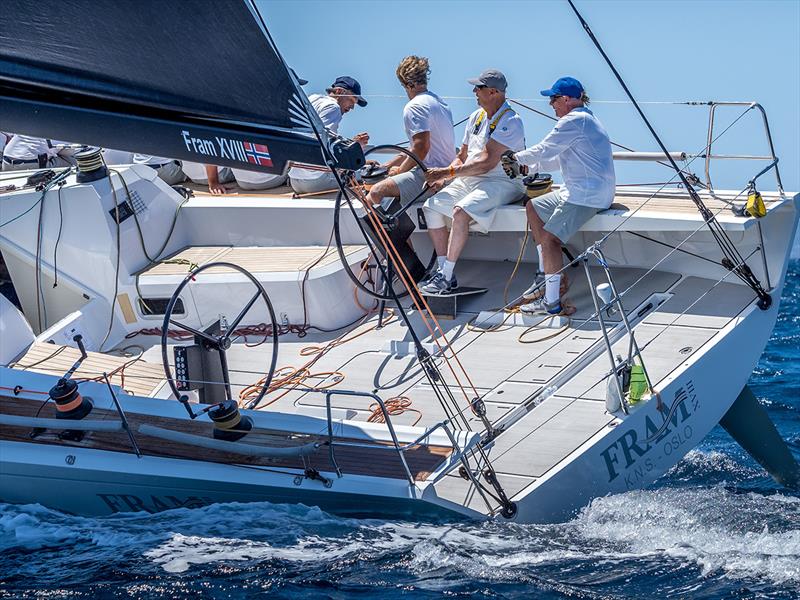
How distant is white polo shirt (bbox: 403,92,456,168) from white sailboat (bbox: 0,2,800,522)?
1.47 feet

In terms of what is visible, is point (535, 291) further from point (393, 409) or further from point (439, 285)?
point (393, 409)

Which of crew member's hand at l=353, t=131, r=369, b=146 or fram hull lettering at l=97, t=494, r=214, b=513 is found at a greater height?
crew member's hand at l=353, t=131, r=369, b=146

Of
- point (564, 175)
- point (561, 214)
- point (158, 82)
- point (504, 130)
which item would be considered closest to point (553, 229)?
point (561, 214)

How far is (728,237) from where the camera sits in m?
6.95

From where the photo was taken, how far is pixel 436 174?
23.7ft

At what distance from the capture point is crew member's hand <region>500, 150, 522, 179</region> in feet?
21.9

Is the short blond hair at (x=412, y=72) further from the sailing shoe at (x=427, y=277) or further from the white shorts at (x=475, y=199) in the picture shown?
the sailing shoe at (x=427, y=277)

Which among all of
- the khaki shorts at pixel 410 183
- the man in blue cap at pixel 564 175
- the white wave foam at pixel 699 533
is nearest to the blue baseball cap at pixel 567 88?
the man in blue cap at pixel 564 175

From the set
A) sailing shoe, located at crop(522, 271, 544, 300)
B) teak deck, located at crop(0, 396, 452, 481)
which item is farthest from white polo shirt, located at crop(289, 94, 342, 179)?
teak deck, located at crop(0, 396, 452, 481)

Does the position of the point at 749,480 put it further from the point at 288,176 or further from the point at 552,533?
the point at 288,176

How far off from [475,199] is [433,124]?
0.64m

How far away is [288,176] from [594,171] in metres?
2.81

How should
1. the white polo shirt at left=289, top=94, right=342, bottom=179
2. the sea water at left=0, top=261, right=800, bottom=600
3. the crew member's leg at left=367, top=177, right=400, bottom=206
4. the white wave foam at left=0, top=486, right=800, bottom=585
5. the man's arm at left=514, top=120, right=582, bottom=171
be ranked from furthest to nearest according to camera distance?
the white polo shirt at left=289, top=94, right=342, bottom=179
the crew member's leg at left=367, top=177, right=400, bottom=206
the man's arm at left=514, top=120, right=582, bottom=171
the white wave foam at left=0, top=486, right=800, bottom=585
the sea water at left=0, top=261, right=800, bottom=600

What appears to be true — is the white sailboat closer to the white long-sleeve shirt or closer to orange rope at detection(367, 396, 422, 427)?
orange rope at detection(367, 396, 422, 427)
